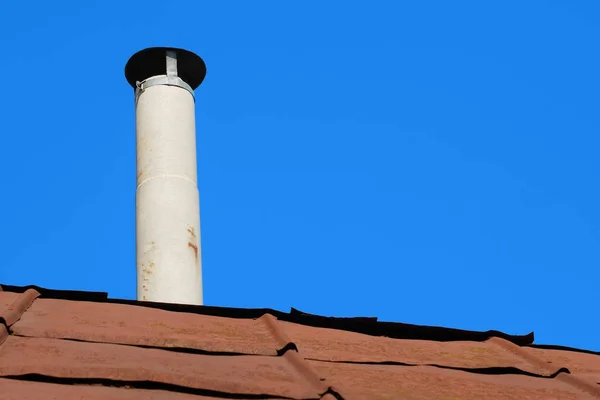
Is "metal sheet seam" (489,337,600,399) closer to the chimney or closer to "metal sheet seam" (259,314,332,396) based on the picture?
"metal sheet seam" (259,314,332,396)

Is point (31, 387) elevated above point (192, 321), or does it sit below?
below

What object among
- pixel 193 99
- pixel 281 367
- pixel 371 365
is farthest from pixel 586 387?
pixel 193 99

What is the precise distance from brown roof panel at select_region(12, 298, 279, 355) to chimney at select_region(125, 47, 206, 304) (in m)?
2.15

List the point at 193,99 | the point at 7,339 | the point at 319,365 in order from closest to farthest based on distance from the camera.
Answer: the point at 7,339 < the point at 319,365 < the point at 193,99

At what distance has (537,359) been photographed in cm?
482

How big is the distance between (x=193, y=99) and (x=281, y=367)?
16.3ft

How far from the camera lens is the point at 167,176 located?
7.85 metres

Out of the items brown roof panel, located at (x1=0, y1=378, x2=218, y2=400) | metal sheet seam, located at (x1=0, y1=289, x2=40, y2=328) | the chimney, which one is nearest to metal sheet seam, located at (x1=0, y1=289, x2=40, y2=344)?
metal sheet seam, located at (x1=0, y1=289, x2=40, y2=328)

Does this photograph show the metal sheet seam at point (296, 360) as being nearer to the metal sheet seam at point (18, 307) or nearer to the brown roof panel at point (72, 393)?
the brown roof panel at point (72, 393)

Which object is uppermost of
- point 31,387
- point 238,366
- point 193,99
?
point 193,99

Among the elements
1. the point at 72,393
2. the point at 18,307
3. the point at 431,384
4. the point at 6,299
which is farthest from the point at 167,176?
the point at 72,393

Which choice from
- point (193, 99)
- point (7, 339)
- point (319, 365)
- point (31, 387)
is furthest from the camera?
point (193, 99)

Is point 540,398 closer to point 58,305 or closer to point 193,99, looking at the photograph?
point 58,305

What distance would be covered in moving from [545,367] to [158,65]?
16.3 ft
